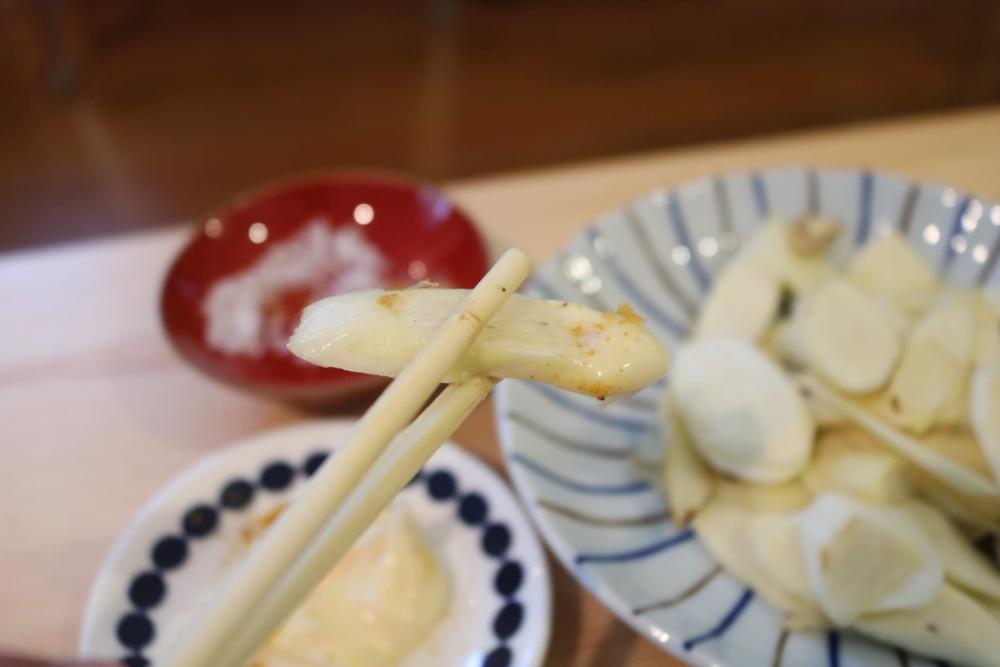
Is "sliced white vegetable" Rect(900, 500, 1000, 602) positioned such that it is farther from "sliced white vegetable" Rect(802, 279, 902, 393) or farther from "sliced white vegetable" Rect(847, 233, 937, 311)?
"sliced white vegetable" Rect(847, 233, 937, 311)

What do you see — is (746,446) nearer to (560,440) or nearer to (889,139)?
(560,440)

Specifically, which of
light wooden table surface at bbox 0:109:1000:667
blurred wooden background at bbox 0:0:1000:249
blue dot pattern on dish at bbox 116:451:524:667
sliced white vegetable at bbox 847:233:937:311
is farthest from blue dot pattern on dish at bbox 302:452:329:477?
blurred wooden background at bbox 0:0:1000:249

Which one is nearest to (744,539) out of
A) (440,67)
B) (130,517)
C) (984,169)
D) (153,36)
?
(130,517)

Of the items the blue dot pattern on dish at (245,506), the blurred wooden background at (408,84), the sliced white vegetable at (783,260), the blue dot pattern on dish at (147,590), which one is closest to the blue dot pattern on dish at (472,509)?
the blue dot pattern on dish at (245,506)

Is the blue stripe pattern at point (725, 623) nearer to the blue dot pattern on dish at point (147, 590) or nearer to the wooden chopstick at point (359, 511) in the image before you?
the wooden chopstick at point (359, 511)

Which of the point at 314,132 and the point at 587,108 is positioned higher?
the point at 587,108

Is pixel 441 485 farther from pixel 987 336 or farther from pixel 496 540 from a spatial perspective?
pixel 987 336
